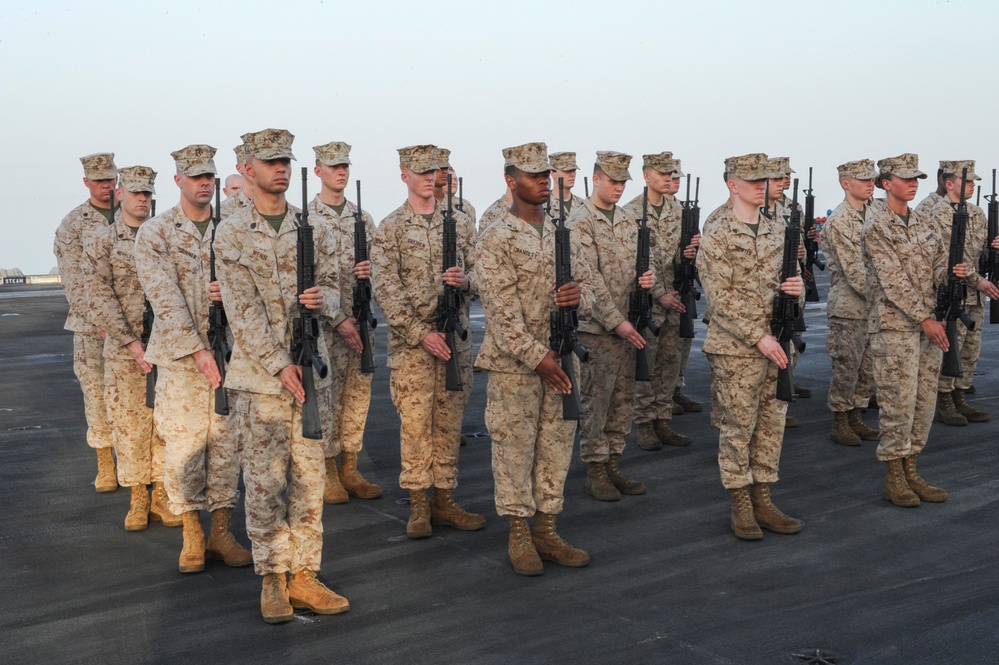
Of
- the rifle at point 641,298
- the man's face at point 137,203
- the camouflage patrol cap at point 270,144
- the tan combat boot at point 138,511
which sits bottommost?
the tan combat boot at point 138,511

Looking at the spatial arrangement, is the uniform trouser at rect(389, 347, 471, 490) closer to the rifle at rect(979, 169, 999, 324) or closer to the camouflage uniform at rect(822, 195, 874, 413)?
the camouflage uniform at rect(822, 195, 874, 413)

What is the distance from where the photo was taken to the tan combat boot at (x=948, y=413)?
916cm

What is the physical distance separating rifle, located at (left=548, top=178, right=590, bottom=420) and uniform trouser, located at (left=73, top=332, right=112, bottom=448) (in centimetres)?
329

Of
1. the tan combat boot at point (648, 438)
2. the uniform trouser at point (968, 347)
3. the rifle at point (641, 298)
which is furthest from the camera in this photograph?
the uniform trouser at point (968, 347)

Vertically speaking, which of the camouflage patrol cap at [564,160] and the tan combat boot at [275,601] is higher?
the camouflage patrol cap at [564,160]

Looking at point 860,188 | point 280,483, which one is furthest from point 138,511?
point 860,188

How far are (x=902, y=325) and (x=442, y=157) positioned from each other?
297 cm

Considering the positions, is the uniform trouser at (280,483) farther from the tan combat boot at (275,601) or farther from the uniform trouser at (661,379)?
the uniform trouser at (661,379)

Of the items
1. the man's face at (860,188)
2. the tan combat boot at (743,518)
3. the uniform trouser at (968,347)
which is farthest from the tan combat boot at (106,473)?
the uniform trouser at (968,347)

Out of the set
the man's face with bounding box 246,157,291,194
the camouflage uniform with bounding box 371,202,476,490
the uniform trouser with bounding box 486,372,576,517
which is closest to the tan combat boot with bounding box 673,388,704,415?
the camouflage uniform with bounding box 371,202,476,490

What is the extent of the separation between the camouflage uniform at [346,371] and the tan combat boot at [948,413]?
15.8 ft

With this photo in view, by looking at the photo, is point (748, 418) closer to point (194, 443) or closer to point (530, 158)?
point (530, 158)

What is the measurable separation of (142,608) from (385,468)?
293 cm

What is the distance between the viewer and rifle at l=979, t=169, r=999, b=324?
8875 mm
